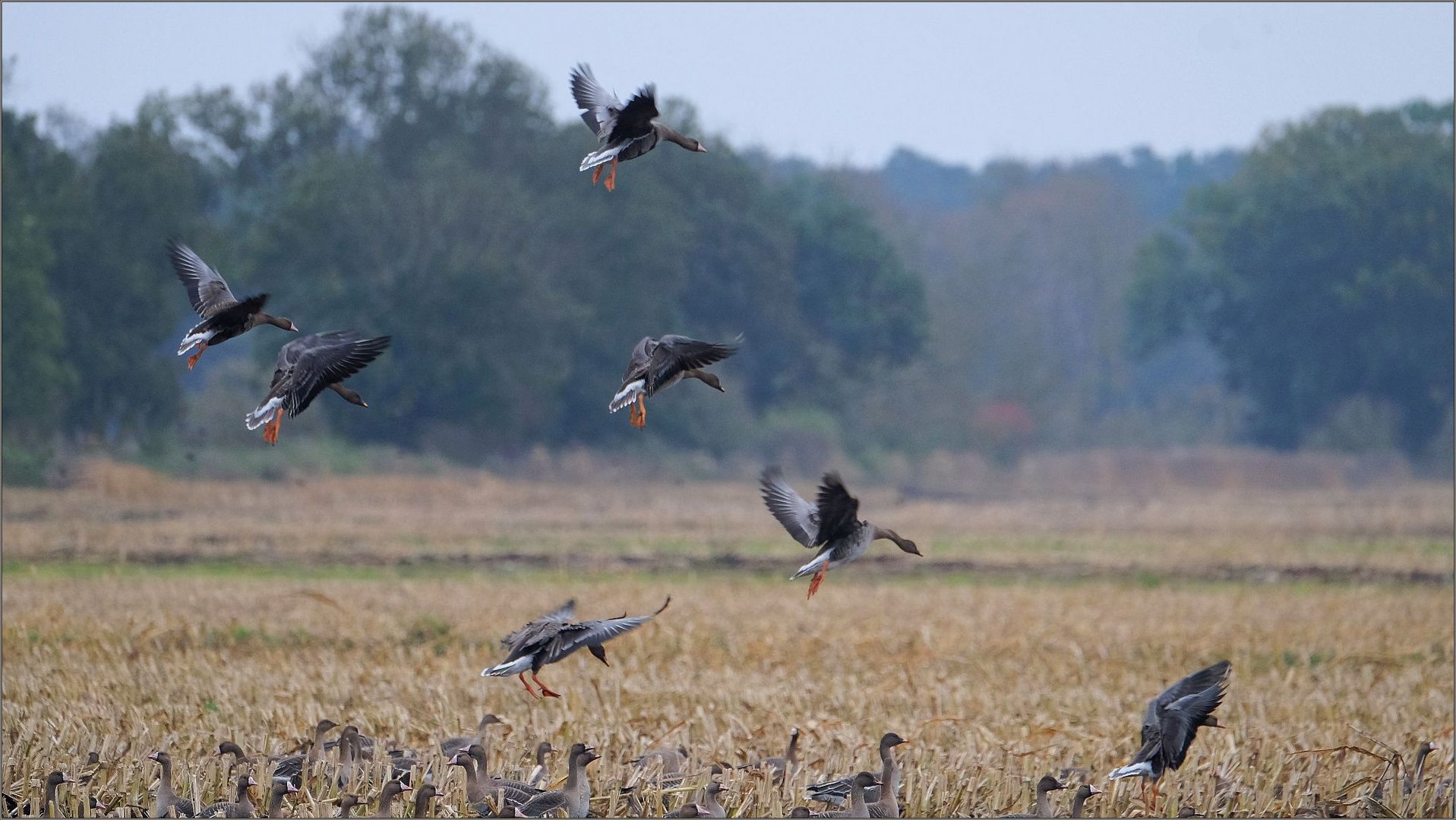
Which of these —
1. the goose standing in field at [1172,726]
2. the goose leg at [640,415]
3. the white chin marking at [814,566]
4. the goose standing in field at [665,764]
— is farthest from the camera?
the goose standing in field at [665,764]

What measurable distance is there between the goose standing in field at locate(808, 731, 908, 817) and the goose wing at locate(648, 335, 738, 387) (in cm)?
255

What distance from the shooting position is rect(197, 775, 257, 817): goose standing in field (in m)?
8.14

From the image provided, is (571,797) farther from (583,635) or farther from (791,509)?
(791,509)

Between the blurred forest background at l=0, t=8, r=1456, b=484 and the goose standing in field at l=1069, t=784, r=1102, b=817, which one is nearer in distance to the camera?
the goose standing in field at l=1069, t=784, r=1102, b=817

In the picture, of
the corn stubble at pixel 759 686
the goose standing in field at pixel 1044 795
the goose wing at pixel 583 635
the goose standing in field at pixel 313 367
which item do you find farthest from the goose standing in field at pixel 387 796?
the goose standing in field at pixel 1044 795

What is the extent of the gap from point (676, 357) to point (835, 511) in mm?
1054

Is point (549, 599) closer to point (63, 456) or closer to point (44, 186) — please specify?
point (63, 456)

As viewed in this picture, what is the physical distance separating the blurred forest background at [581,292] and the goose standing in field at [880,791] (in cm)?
2681

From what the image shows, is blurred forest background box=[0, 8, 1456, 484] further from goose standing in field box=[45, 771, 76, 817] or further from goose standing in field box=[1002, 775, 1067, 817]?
goose standing in field box=[1002, 775, 1067, 817]

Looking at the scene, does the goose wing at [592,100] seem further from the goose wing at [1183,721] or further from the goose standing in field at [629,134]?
the goose wing at [1183,721]

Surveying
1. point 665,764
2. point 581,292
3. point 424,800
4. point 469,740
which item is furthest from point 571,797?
point 581,292

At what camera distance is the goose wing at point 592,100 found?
26.3ft

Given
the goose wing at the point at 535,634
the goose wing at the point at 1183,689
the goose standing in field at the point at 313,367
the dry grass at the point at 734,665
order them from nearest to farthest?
the goose standing in field at the point at 313,367, the goose wing at the point at 535,634, the goose wing at the point at 1183,689, the dry grass at the point at 734,665

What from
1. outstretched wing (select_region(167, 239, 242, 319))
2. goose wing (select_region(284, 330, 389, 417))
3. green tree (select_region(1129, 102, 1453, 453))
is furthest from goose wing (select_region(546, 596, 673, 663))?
green tree (select_region(1129, 102, 1453, 453))
